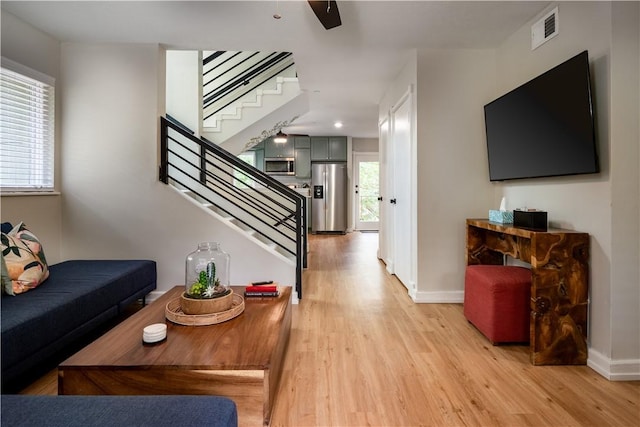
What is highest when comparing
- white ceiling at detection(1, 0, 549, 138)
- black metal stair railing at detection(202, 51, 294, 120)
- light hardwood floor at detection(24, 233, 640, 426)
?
black metal stair railing at detection(202, 51, 294, 120)

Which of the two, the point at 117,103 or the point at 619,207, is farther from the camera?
the point at 117,103

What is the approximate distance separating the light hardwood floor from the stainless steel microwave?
5961 mm

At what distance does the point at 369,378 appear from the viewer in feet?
6.12

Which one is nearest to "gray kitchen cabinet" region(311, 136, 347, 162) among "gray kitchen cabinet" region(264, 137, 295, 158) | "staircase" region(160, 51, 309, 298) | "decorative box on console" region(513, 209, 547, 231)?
"gray kitchen cabinet" region(264, 137, 295, 158)

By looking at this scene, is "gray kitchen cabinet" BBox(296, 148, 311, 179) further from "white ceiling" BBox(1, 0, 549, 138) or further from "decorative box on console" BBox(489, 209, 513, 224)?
"decorative box on console" BBox(489, 209, 513, 224)

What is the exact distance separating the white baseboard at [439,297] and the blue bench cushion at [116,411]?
99.5 inches

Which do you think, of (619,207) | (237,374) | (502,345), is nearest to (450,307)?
(502,345)

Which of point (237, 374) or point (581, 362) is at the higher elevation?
point (237, 374)

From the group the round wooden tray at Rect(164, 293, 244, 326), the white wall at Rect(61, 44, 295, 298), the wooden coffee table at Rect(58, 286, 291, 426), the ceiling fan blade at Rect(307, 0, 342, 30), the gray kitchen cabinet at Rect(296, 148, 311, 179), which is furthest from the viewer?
the gray kitchen cabinet at Rect(296, 148, 311, 179)

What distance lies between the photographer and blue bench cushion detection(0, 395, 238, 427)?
0.86 meters

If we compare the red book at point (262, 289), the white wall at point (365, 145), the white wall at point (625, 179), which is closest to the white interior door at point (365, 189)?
the white wall at point (365, 145)

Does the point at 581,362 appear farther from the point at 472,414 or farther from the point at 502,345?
the point at 472,414

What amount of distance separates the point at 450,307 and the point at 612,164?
171 cm

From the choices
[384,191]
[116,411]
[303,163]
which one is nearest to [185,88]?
[384,191]
